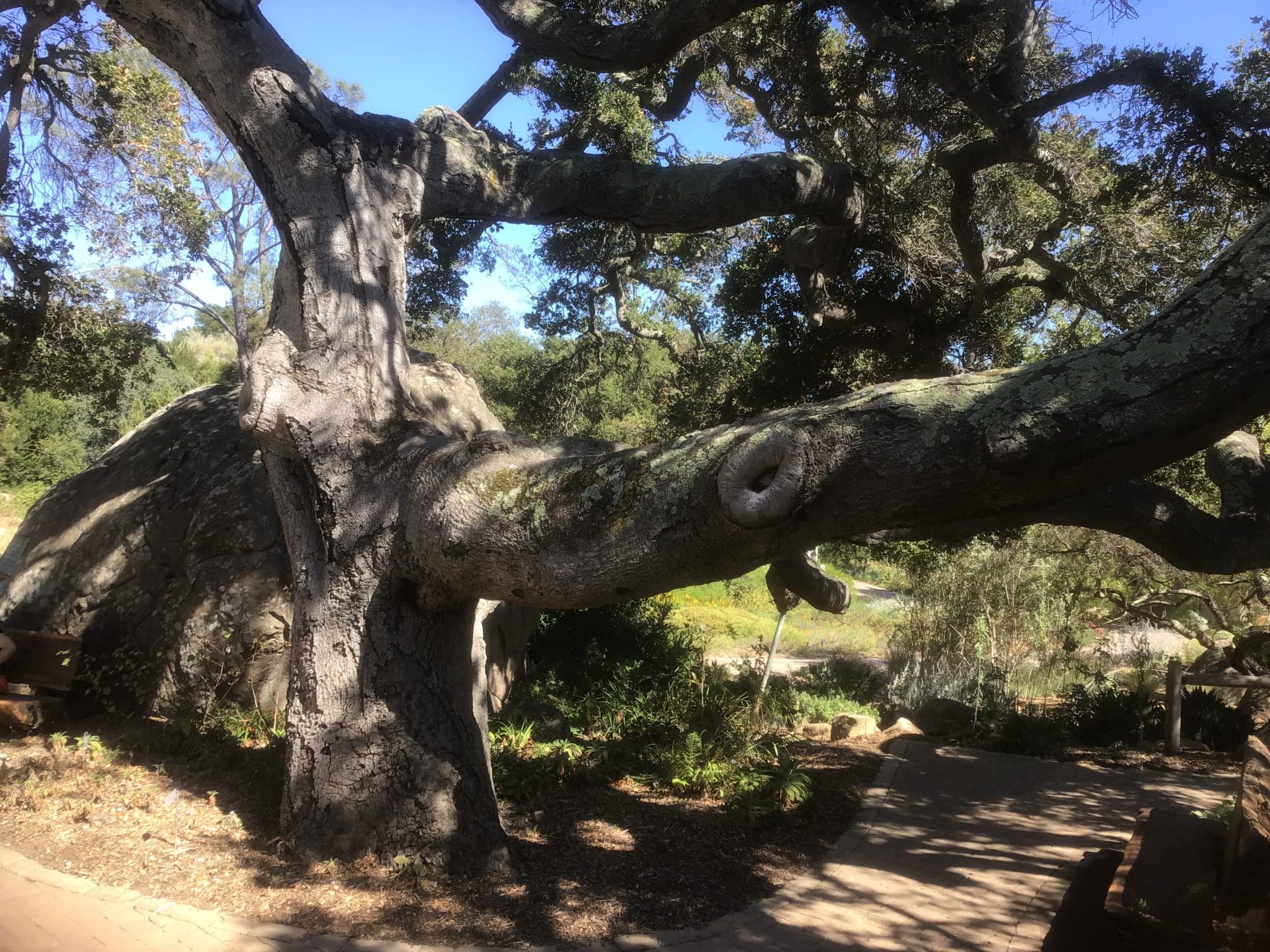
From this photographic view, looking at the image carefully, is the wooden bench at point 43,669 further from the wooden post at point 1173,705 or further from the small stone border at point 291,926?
the wooden post at point 1173,705

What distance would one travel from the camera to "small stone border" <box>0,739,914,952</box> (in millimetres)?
3477

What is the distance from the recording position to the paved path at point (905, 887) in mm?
3516

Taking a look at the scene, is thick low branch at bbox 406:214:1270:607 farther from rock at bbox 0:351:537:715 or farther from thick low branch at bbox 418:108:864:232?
thick low branch at bbox 418:108:864:232

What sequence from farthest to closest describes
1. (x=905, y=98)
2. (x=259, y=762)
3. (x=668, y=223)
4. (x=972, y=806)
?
(x=905, y=98)
(x=972, y=806)
(x=668, y=223)
(x=259, y=762)

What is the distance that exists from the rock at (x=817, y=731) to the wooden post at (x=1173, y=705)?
3276 millimetres

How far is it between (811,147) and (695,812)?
643cm

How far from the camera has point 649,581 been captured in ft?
11.2

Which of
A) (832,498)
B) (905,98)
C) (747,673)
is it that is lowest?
(747,673)

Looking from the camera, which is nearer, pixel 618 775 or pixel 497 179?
pixel 497 179

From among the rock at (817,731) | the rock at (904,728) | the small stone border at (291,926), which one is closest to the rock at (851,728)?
the rock at (817,731)

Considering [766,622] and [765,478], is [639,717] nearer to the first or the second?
[765,478]

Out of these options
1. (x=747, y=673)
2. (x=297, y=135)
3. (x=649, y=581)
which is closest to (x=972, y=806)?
(x=747, y=673)

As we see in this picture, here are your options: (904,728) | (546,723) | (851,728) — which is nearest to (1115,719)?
(904,728)

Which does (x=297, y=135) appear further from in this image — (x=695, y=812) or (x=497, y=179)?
(x=695, y=812)
